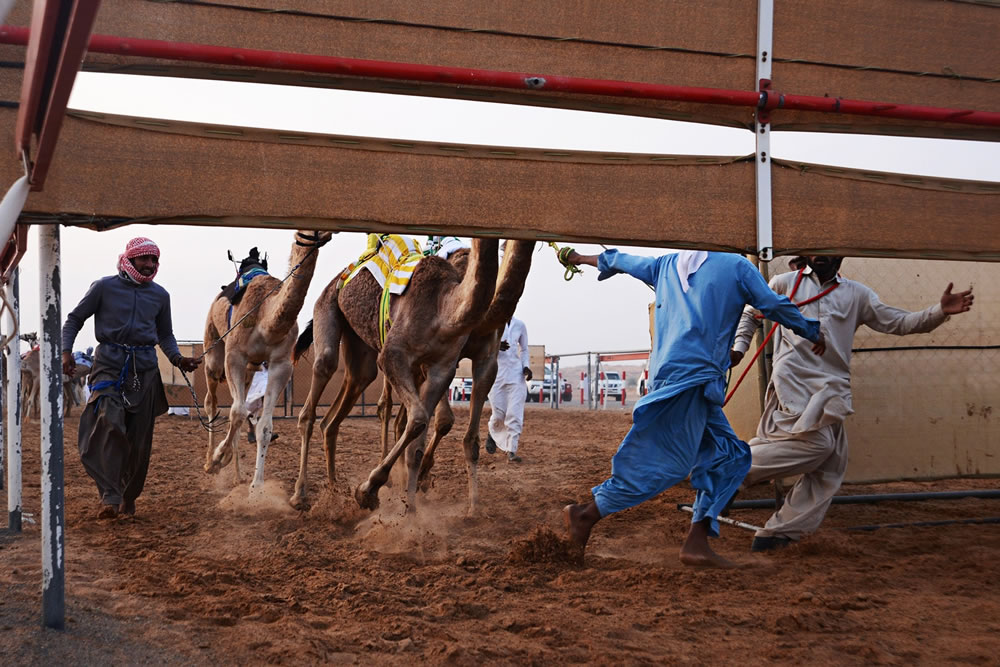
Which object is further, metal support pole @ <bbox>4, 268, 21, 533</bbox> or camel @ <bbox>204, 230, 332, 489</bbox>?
camel @ <bbox>204, 230, 332, 489</bbox>

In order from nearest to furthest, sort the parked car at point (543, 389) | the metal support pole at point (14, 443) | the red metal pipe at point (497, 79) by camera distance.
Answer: the red metal pipe at point (497, 79)
the metal support pole at point (14, 443)
the parked car at point (543, 389)

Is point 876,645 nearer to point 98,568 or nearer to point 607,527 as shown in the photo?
point 607,527

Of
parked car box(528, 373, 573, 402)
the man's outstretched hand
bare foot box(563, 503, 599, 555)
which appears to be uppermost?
the man's outstretched hand

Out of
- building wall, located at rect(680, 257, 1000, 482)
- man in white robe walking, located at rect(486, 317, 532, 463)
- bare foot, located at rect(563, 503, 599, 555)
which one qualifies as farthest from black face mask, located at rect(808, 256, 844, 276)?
man in white robe walking, located at rect(486, 317, 532, 463)

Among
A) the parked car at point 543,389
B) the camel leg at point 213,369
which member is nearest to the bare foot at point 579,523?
the camel leg at point 213,369

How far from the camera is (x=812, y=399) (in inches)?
241

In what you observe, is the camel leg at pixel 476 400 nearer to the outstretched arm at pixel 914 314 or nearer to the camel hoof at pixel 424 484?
the camel hoof at pixel 424 484

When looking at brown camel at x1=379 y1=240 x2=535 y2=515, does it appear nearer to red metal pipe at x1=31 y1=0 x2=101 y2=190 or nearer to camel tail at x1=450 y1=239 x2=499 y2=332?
camel tail at x1=450 y1=239 x2=499 y2=332

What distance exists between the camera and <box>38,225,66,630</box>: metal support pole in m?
3.70

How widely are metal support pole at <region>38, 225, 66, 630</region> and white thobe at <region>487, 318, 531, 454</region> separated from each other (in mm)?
8729

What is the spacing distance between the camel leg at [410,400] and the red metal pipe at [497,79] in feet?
12.3

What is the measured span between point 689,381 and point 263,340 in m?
5.37

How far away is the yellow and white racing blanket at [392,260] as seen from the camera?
7.80 m

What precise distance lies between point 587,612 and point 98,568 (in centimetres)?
267
